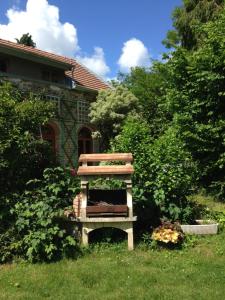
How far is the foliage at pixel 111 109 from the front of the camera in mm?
19688

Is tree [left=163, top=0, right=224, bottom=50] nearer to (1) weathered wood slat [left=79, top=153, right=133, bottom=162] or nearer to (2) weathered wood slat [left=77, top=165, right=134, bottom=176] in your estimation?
(1) weathered wood slat [left=79, top=153, right=133, bottom=162]

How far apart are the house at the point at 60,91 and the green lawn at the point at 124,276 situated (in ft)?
39.2

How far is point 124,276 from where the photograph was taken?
18.6ft

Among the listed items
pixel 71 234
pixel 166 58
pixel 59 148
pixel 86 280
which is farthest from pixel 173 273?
pixel 59 148

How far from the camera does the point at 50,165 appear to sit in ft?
28.6

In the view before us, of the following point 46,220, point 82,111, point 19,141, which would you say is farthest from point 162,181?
point 82,111

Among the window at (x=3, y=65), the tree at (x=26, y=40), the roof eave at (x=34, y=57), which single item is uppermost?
the tree at (x=26, y=40)

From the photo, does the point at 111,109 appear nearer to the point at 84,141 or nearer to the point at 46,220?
the point at 84,141

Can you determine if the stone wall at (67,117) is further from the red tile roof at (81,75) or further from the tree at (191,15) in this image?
the tree at (191,15)

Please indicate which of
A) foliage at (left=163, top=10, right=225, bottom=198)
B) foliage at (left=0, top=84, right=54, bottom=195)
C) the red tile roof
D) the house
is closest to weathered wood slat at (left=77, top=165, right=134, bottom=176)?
foliage at (left=0, top=84, right=54, bottom=195)

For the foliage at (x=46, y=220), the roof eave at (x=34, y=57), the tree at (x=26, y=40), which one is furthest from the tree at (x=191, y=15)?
the tree at (x=26, y=40)

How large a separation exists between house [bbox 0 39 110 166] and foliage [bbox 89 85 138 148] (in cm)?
90

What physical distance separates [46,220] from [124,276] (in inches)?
58.7

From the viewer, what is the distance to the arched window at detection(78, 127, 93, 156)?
2173 cm
